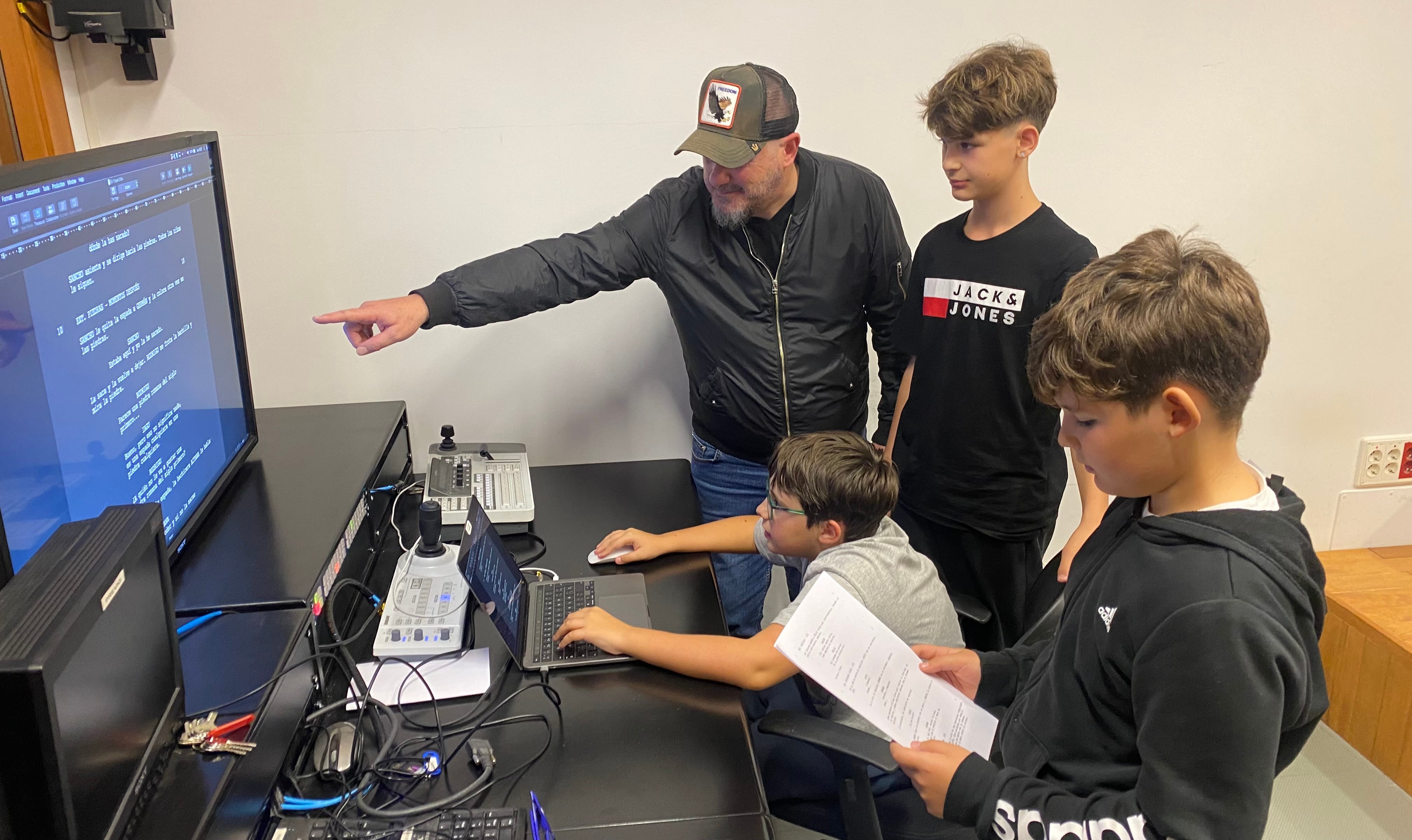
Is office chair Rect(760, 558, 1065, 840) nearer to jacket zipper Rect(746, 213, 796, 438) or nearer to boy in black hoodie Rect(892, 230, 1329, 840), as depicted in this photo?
boy in black hoodie Rect(892, 230, 1329, 840)

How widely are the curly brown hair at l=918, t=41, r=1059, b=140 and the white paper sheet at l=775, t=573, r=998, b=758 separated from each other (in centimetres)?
83

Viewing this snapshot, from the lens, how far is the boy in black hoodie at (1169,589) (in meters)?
0.80

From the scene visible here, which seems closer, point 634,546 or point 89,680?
point 89,680

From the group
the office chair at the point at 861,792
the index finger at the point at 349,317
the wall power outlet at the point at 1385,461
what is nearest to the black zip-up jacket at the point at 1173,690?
the office chair at the point at 861,792

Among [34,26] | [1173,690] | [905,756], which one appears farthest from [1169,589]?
[34,26]

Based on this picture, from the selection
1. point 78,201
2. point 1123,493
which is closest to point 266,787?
point 78,201

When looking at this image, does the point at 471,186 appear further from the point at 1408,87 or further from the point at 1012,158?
the point at 1408,87

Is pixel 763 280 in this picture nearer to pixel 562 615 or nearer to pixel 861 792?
pixel 562 615

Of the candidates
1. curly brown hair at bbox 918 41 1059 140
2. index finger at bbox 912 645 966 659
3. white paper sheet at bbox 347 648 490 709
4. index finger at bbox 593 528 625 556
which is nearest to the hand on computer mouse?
index finger at bbox 593 528 625 556

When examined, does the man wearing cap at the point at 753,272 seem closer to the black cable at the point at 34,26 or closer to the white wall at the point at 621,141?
the white wall at the point at 621,141

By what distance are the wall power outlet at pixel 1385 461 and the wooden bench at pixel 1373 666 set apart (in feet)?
0.89

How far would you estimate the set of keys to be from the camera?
0.93 m

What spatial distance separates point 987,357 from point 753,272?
493mm

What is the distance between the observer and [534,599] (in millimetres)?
1504
